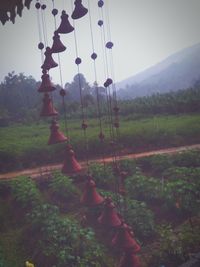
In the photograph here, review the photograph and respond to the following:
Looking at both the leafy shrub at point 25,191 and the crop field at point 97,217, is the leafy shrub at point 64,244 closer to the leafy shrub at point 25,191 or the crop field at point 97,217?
the crop field at point 97,217

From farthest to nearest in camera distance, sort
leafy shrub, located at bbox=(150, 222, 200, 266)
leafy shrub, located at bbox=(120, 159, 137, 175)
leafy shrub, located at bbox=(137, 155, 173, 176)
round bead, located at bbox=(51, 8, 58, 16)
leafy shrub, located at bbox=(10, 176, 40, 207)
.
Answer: leafy shrub, located at bbox=(137, 155, 173, 176)
leafy shrub, located at bbox=(120, 159, 137, 175)
leafy shrub, located at bbox=(10, 176, 40, 207)
leafy shrub, located at bbox=(150, 222, 200, 266)
round bead, located at bbox=(51, 8, 58, 16)

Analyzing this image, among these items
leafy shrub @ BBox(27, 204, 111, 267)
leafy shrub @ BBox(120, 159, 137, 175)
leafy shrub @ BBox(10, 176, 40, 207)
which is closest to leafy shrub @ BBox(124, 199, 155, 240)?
leafy shrub @ BBox(27, 204, 111, 267)

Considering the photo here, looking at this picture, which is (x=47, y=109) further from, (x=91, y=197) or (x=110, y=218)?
(x=110, y=218)

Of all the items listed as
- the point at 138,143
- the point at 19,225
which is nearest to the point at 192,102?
the point at 138,143

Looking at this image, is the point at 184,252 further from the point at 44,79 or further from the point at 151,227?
the point at 44,79

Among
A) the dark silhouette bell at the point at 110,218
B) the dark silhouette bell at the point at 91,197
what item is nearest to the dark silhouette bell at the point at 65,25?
the dark silhouette bell at the point at 91,197

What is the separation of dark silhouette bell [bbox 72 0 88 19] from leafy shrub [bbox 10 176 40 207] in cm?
479

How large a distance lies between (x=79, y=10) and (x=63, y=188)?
5268 millimetres

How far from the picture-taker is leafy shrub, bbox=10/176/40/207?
6.31 metres

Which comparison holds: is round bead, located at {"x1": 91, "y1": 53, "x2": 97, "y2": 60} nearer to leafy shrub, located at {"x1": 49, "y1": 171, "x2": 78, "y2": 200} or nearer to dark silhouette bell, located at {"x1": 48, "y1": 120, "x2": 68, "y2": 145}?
dark silhouette bell, located at {"x1": 48, "y1": 120, "x2": 68, "y2": 145}

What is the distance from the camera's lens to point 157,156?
843 cm

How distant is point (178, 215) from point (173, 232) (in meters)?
0.79

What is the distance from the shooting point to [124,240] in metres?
1.85

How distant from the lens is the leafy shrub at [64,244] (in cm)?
462
